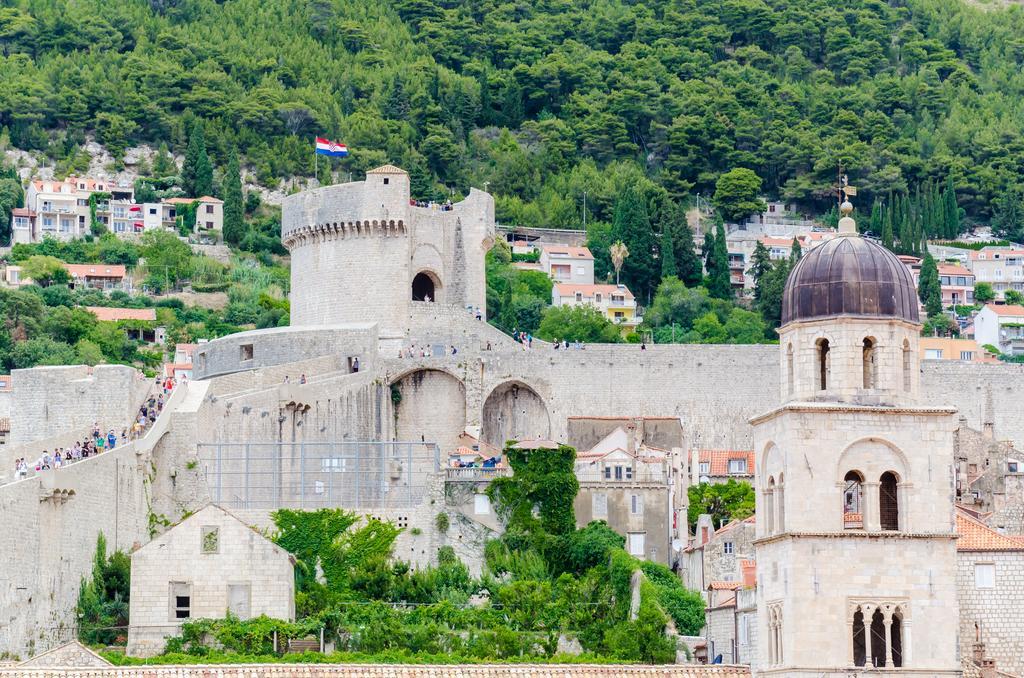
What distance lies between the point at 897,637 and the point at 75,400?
98.5ft

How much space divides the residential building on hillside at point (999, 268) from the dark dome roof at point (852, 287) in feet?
265

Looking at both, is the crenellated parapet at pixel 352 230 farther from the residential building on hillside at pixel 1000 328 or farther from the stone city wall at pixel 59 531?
the residential building on hillside at pixel 1000 328

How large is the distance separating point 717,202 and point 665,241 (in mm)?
17605

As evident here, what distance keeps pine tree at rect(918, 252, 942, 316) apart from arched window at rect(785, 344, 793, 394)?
212 feet

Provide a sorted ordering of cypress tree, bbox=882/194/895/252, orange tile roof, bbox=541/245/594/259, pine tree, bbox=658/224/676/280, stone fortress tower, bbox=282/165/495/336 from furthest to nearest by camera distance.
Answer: cypress tree, bbox=882/194/895/252 < orange tile roof, bbox=541/245/594/259 < pine tree, bbox=658/224/676/280 < stone fortress tower, bbox=282/165/495/336

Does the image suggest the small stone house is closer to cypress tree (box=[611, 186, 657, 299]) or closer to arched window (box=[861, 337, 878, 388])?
arched window (box=[861, 337, 878, 388])

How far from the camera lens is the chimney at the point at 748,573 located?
183 feet

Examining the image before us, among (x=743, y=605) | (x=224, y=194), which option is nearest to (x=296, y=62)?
(x=224, y=194)

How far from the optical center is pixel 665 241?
112 m

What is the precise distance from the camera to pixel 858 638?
4378cm

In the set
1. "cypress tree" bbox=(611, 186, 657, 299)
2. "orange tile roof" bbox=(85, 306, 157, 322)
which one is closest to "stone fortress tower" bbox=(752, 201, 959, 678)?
"orange tile roof" bbox=(85, 306, 157, 322)

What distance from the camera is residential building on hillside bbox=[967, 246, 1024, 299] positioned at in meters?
125

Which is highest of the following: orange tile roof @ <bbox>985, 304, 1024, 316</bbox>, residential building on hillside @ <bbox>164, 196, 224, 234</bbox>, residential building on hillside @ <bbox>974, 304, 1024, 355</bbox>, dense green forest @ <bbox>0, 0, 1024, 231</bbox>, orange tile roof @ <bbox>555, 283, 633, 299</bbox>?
dense green forest @ <bbox>0, 0, 1024, 231</bbox>

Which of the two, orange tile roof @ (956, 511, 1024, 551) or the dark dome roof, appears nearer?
the dark dome roof
